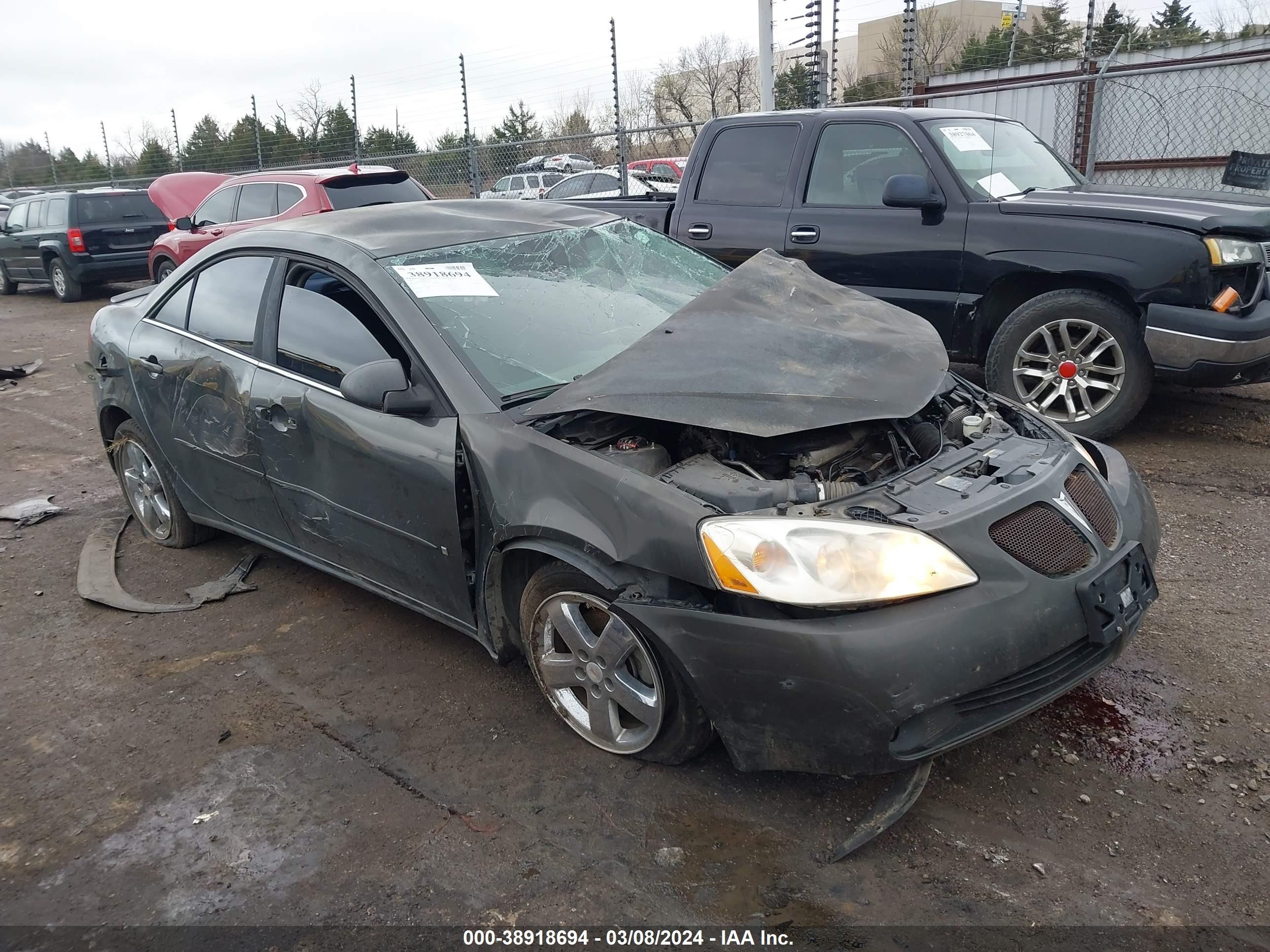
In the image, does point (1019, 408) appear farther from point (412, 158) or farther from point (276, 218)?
point (412, 158)

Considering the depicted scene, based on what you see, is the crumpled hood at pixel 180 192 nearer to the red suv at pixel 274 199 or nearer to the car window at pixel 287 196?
the red suv at pixel 274 199

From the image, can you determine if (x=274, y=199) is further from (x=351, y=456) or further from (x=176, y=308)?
(x=351, y=456)

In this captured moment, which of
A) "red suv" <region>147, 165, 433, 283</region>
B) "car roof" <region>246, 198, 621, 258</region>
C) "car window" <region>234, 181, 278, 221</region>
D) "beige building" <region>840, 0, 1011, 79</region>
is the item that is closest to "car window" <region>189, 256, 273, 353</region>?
"car roof" <region>246, 198, 621, 258</region>

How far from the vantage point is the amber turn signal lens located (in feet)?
16.8

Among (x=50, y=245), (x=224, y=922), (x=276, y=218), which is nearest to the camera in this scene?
(x=224, y=922)

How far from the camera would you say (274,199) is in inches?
452

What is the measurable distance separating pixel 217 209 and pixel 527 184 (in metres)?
8.36

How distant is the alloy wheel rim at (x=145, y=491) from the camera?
487cm

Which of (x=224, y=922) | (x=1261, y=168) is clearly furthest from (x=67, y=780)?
(x=1261, y=168)

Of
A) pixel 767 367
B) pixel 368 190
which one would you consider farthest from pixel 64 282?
pixel 767 367

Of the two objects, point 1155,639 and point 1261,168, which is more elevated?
point 1261,168

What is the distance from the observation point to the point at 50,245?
15.3 meters

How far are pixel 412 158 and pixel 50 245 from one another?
5828 mm

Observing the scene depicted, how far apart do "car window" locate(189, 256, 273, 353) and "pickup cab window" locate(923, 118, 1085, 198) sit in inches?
164
